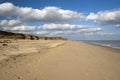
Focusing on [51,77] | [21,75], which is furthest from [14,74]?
[51,77]

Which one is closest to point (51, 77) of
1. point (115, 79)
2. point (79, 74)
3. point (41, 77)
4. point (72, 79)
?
point (41, 77)

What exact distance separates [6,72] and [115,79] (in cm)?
434

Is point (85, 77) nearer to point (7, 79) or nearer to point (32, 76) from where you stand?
point (32, 76)

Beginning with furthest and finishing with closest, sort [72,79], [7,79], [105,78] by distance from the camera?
1. [105,78]
2. [72,79]
3. [7,79]

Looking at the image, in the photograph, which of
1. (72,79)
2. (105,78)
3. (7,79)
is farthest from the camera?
(105,78)

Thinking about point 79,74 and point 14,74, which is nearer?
point 14,74

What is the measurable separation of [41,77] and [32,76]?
335mm

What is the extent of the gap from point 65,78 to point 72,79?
0.26 metres

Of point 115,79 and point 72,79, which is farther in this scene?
point 115,79

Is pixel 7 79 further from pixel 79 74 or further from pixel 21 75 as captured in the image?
pixel 79 74

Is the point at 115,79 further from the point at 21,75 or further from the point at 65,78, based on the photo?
the point at 21,75

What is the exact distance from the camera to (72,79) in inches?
225

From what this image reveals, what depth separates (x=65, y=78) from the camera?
18.9 ft

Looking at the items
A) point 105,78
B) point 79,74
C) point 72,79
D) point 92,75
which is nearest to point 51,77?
point 72,79
